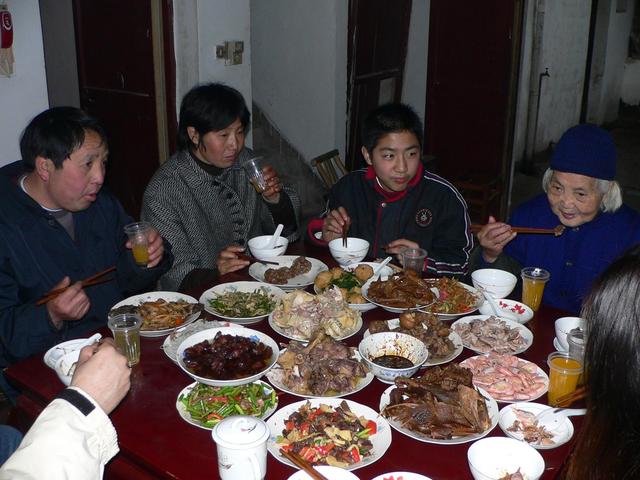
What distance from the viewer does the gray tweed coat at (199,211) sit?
337cm

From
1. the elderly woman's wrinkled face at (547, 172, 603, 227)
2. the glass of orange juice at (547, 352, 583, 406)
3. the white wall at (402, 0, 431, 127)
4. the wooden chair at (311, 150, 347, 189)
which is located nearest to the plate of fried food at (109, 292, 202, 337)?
the glass of orange juice at (547, 352, 583, 406)

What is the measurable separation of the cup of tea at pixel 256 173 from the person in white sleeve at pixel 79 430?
71.2 inches

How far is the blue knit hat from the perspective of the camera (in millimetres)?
2801

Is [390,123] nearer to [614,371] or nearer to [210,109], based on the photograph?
[210,109]

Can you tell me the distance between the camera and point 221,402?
6.57 feet

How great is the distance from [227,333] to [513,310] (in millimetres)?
1227

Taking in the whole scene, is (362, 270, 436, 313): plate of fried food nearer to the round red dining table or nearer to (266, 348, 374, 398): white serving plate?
the round red dining table

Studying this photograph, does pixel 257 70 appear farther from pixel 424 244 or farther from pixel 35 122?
pixel 35 122

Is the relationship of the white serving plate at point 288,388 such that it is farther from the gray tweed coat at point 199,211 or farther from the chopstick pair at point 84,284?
the gray tweed coat at point 199,211

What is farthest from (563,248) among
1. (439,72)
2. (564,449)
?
(439,72)

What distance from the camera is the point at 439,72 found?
7453 mm

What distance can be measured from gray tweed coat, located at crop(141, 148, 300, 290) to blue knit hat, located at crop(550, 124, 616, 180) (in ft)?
5.56

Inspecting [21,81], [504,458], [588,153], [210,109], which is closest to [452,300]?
[588,153]

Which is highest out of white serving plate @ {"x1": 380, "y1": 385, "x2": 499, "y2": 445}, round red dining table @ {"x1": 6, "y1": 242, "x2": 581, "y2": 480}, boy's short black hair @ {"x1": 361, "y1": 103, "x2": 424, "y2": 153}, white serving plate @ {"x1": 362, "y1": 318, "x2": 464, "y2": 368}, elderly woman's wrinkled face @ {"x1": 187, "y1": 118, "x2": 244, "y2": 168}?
boy's short black hair @ {"x1": 361, "y1": 103, "x2": 424, "y2": 153}
